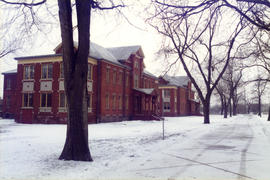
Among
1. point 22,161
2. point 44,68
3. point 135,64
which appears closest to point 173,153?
point 22,161

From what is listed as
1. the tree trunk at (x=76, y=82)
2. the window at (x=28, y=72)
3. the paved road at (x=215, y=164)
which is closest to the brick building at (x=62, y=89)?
the window at (x=28, y=72)

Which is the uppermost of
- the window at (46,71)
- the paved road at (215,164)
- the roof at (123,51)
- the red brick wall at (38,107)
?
the roof at (123,51)

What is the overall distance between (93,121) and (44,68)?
7.59 meters

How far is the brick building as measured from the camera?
2659 centimetres

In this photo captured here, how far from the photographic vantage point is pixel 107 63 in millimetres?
29812

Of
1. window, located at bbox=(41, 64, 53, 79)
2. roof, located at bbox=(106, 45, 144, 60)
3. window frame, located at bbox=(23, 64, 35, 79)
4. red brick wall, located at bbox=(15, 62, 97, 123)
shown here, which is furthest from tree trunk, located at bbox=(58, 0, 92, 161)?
roof, located at bbox=(106, 45, 144, 60)

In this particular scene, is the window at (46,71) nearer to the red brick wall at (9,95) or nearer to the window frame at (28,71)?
the window frame at (28,71)

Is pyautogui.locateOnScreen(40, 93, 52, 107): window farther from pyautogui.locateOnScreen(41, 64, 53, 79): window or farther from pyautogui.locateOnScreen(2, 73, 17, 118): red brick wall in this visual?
pyautogui.locateOnScreen(2, 73, 17, 118): red brick wall

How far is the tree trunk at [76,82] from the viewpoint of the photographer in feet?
25.9

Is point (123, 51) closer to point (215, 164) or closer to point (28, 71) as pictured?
point (28, 71)

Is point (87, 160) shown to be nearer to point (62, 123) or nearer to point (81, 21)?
point (81, 21)

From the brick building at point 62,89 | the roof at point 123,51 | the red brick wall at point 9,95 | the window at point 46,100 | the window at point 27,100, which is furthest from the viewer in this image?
the red brick wall at point 9,95

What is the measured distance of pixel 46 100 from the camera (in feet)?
88.2

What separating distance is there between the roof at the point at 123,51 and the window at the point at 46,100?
1167cm
